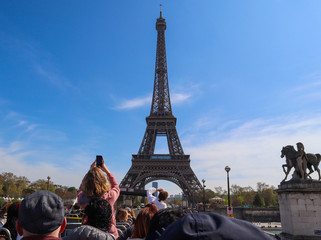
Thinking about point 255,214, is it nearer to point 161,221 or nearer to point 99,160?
point 99,160

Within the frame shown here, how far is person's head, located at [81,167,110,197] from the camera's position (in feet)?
13.3

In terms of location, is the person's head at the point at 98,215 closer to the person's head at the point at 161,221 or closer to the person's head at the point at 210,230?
the person's head at the point at 161,221

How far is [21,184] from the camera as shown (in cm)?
8006

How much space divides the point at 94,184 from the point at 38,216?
71.3 inches

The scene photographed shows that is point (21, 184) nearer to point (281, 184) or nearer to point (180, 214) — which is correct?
point (281, 184)

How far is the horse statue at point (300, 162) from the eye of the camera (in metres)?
12.8

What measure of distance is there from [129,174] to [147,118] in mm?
14678

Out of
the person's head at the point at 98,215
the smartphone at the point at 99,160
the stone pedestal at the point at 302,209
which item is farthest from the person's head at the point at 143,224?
the stone pedestal at the point at 302,209

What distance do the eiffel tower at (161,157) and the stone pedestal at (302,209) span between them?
39.8m

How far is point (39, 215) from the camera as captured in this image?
2268mm

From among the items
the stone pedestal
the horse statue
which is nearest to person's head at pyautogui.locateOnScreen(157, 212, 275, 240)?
the stone pedestal

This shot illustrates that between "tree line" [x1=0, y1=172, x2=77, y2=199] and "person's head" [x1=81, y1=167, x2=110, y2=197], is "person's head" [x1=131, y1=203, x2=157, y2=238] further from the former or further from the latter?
"tree line" [x1=0, y1=172, x2=77, y2=199]

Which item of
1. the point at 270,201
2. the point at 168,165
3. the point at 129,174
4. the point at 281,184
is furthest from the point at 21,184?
the point at 281,184

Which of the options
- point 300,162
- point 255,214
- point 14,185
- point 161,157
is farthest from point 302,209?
point 14,185
